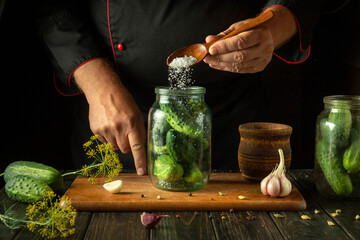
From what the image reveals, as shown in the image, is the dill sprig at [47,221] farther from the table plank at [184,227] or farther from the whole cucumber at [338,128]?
the whole cucumber at [338,128]

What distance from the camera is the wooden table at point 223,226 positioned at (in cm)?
97

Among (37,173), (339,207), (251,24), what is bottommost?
(339,207)

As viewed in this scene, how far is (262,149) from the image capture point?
4.13 ft

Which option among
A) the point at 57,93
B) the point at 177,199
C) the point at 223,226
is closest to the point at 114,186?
the point at 177,199

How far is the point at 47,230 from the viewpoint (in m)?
0.96

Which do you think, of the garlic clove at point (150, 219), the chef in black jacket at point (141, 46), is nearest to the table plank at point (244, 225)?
the garlic clove at point (150, 219)

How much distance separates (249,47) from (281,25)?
0.20m

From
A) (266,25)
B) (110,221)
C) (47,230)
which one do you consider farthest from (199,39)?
(47,230)

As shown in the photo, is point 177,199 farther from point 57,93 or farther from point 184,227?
point 57,93

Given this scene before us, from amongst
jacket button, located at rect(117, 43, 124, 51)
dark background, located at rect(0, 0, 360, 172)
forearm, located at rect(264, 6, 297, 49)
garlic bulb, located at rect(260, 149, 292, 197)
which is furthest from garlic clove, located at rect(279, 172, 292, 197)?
dark background, located at rect(0, 0, 360, 172)

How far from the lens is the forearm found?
1396mm

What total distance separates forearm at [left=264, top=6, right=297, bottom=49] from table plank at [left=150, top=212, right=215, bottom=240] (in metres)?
0.66

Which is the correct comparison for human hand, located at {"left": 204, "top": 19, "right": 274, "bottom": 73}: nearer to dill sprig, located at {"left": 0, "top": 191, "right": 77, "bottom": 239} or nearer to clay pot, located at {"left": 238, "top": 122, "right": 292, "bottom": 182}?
clay pot, located at {"left": 238, "top": 122, "right": 292, "bottom": 182}

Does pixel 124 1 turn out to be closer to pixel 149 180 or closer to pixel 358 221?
pixel 149 180
